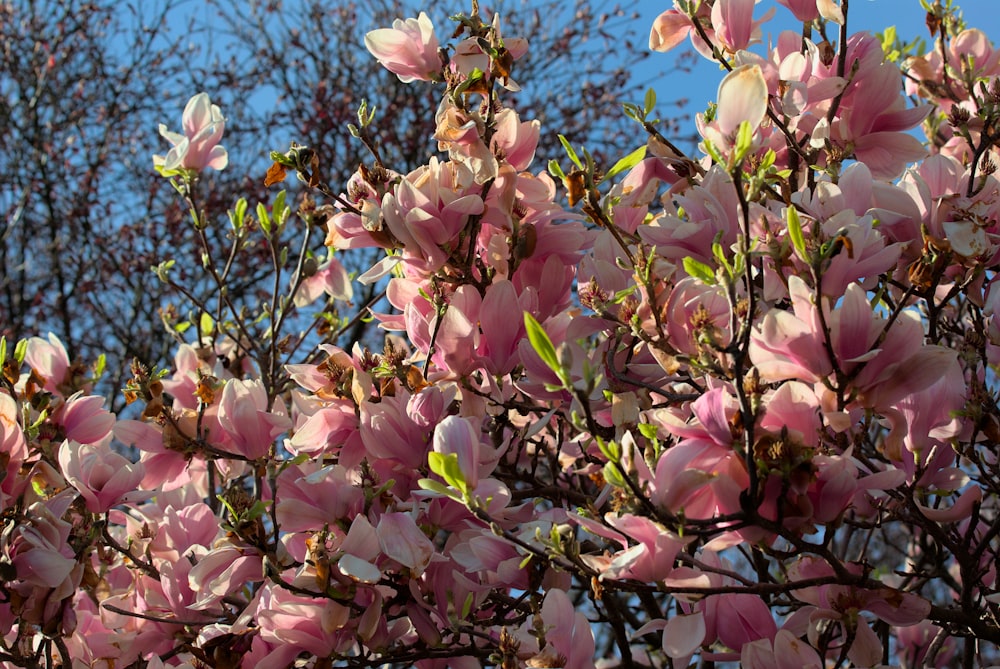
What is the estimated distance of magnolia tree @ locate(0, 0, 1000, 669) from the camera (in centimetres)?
116

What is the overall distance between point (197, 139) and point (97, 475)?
984 mm

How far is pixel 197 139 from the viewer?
2264 mm

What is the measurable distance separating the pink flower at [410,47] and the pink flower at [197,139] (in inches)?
26.7

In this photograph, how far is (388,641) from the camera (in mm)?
1516

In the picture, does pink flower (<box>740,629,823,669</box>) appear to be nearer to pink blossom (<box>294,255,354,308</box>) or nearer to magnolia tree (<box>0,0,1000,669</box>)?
magnolia tree (<box>0,0,1000,669</box>)

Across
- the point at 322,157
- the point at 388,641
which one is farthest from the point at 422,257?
the point at 322,157

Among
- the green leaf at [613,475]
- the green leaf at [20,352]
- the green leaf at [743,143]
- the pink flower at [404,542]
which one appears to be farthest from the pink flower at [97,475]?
the green leaf at [743,143]

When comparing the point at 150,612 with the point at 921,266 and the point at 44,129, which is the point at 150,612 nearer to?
the point at 921,266

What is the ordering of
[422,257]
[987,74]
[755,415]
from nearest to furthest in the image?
1. [755,415]
2. [422,257]
3. [987,74]

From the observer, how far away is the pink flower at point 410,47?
1.76m

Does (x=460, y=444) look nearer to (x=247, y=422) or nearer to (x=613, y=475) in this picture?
Result: (x=613, y=475)

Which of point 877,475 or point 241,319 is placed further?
point 241,319

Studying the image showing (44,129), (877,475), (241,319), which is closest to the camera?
(877,475)

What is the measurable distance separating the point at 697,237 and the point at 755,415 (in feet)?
1.59
